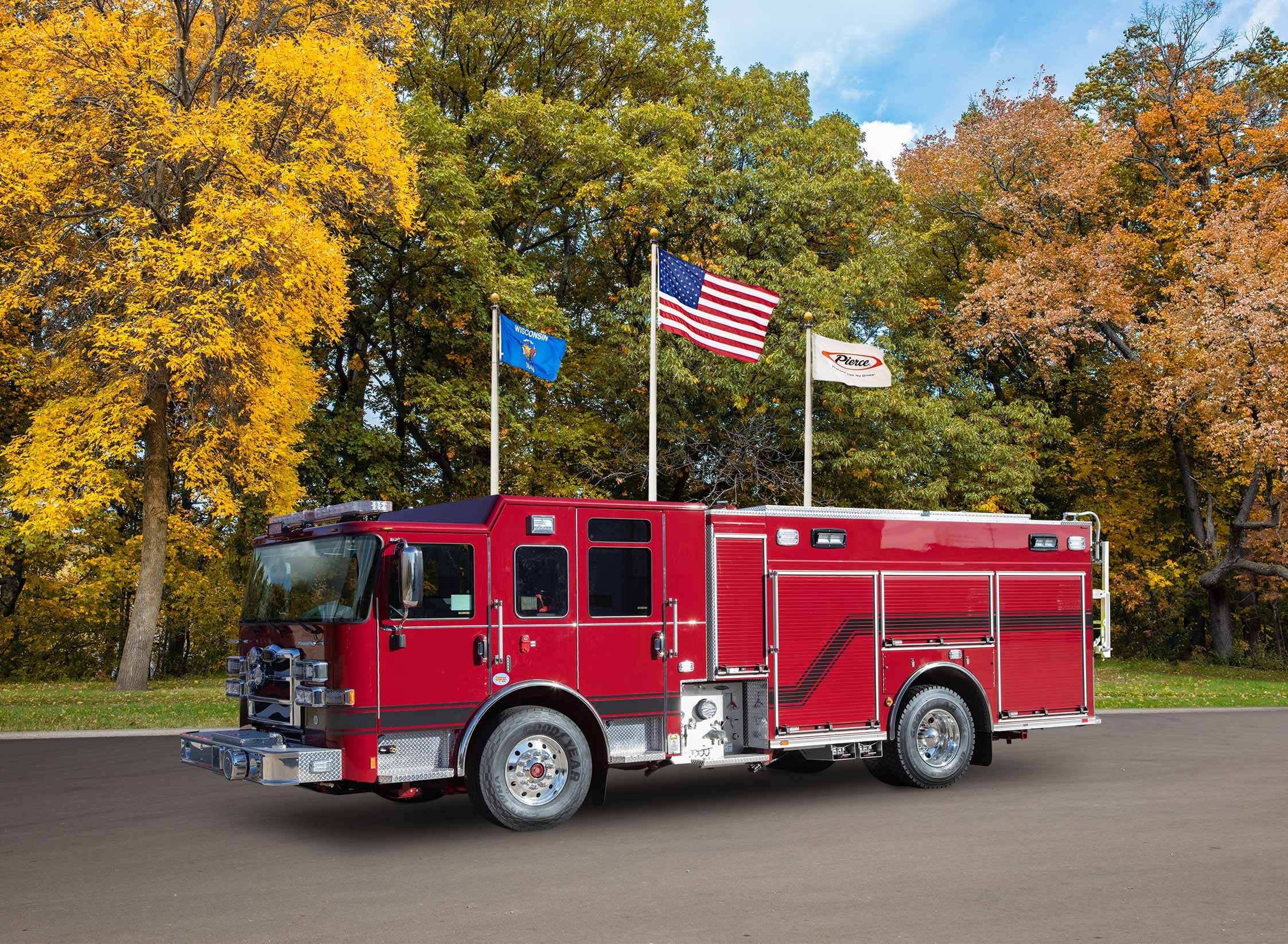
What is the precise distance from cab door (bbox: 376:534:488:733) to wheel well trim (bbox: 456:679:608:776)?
0.26 ft

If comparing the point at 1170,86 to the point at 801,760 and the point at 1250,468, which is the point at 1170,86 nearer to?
the point at 1250,468

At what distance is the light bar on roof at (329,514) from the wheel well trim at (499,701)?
1.75 metres

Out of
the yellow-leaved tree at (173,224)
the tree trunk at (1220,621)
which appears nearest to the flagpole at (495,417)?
the yellow-leaved tree at (173,224)

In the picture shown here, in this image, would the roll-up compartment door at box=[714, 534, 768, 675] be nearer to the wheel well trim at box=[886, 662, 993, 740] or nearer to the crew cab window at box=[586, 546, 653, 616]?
the crew cab window at box=[586, 546, 653, 616]

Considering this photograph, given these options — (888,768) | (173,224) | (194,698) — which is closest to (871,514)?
(888,768)

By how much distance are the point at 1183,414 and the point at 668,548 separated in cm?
2597

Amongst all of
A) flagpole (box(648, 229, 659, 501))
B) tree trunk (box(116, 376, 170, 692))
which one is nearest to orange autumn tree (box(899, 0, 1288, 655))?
flagpole (box(648, 229, 659, 501))

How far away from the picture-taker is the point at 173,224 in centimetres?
2330

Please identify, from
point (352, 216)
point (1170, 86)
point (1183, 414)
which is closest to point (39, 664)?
point (352, 216)

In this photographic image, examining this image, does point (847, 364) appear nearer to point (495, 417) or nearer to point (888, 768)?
point (495, 417)

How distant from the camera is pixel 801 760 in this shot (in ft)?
42.2

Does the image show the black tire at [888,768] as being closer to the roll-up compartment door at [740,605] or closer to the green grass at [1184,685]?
the roll-up compartment door at [740,605]

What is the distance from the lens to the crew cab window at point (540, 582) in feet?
31.5

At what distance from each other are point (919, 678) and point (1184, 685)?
60.0 ft
